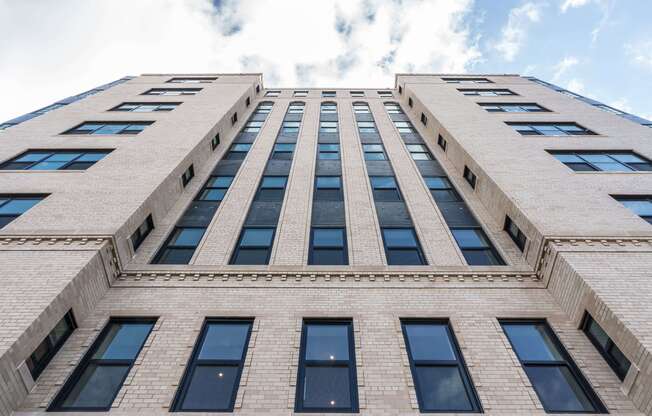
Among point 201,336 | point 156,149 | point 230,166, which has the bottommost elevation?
point 201,336

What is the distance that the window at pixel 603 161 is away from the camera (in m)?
14.2

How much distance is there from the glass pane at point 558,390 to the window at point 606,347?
88cm

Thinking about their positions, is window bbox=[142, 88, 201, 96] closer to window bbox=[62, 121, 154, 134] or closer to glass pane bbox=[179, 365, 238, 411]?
window bbox=[62, 121, 154, 134]

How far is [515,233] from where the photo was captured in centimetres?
1150

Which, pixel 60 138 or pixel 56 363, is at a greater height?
pixel 60 138

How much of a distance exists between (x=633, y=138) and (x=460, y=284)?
47.3 feet

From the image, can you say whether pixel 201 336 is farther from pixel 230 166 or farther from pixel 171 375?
pixel 230 166

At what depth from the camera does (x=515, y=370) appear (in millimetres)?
7184

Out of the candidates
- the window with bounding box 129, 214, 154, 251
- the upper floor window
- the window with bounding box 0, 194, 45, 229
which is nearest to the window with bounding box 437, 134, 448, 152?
the upper floor window

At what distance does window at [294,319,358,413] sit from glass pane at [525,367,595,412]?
3.94 metres

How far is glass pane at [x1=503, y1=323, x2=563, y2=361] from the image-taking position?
774cm

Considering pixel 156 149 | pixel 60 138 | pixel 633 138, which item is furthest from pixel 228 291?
pixel 633 138

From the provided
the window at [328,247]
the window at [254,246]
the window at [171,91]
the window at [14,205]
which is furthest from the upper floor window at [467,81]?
the window at [14,205]

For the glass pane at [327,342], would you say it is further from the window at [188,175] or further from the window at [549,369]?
A: the window at [188,175]
